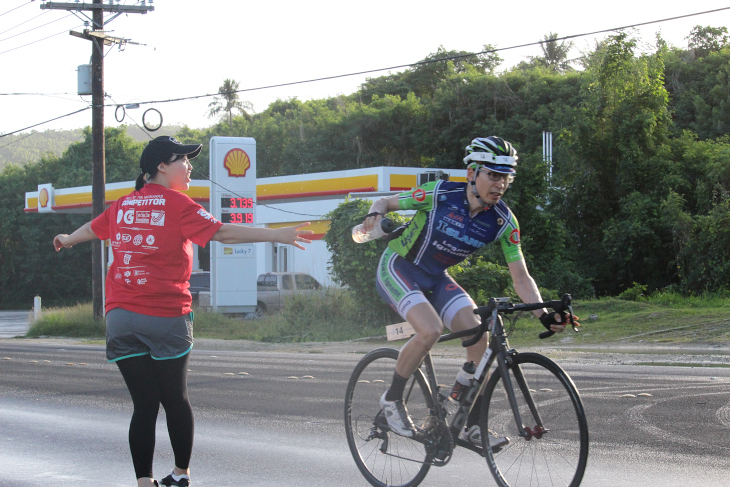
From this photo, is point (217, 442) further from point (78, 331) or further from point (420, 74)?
point (420, 74)

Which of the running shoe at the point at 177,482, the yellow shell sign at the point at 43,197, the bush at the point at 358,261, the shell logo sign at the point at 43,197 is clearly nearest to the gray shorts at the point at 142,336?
the running shoe at the point at 177,482

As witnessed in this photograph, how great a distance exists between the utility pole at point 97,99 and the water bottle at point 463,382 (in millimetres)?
19865

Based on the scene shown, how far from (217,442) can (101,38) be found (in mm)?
20298

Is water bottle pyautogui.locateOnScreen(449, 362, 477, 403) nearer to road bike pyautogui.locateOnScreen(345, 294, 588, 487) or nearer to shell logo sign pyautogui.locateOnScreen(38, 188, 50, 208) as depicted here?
road bike pyautogui.locateOnScreen(345, 294, 588, 487)

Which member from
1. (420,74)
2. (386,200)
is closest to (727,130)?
(420,74)

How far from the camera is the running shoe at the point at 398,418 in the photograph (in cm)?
474

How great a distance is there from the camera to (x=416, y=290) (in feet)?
15.5

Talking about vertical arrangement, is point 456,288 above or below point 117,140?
below

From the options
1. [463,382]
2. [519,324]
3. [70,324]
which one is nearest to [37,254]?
[70,324]

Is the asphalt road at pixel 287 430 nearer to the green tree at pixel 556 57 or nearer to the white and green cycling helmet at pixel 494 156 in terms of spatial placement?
the white and green cycling helmet at pixel 494 156

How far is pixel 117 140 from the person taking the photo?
59.5 m

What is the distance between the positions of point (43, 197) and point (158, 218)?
40.8 m

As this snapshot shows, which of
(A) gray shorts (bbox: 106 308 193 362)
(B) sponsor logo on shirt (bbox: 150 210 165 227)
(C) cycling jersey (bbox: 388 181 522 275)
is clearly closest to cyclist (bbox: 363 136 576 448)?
(C) cycling jersey (bbox: 388 181 522 275)

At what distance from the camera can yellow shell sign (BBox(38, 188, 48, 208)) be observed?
41812mm
